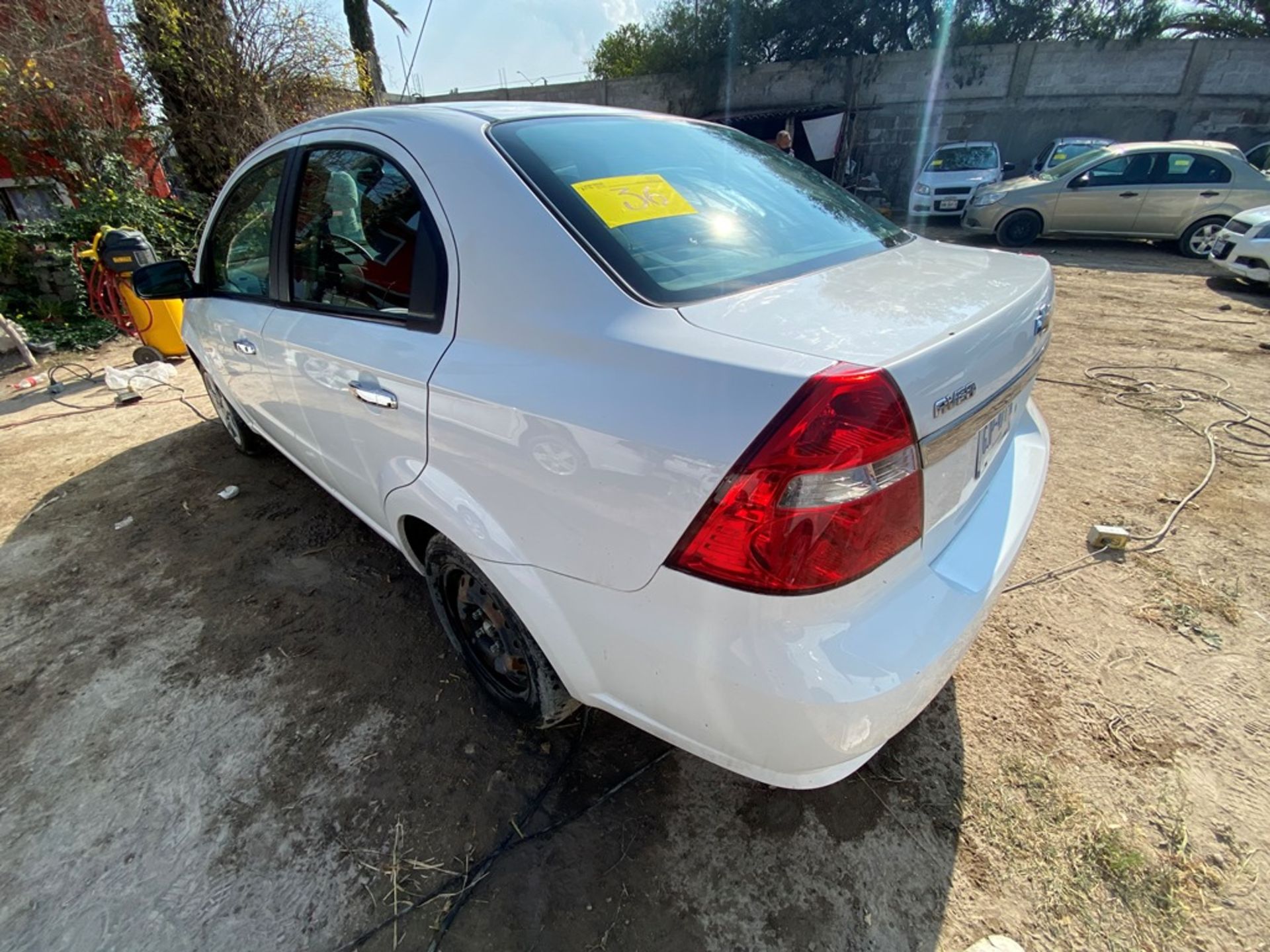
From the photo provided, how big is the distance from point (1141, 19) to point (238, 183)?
25843 mm

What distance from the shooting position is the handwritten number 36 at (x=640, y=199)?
152cm

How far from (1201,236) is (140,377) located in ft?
45.5

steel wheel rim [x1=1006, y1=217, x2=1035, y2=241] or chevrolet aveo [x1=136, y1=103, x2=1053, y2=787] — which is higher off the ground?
chevrolet aveo [x1=136, y1=103, x2=1053, y2=787]

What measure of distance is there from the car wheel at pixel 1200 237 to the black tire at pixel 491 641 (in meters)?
11.9

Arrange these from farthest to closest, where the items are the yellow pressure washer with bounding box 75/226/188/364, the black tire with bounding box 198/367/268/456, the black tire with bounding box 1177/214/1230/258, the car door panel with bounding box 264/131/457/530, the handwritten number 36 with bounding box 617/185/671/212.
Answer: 1. the black tire with bounding box 1177/214/1230/258
2. the yellow pressure washer with bounding box 75/226/188/364
3. the black tire with bounding box 198/367/268/456
4. the car door panel with bounding box 264/131/457/530
5. the handwritten number 36 with bounding box 617/185/671/212

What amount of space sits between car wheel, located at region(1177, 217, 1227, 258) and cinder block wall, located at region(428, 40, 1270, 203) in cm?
1063

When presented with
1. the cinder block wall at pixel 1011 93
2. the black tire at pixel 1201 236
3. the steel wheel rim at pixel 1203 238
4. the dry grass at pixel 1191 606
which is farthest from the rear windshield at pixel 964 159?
the dry grass at pixel 1191 606

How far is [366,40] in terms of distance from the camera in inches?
426

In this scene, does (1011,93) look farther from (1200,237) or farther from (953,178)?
(1200,237)

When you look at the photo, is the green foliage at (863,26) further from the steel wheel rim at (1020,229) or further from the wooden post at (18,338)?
the wooden post at (18,338)

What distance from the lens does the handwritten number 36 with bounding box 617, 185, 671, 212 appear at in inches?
59.9

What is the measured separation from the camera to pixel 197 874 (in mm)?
1589

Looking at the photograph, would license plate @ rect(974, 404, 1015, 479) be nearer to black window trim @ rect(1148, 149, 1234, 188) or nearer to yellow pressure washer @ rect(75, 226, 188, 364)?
yellow pressure washer @ rect(75, 226, 188, 364)

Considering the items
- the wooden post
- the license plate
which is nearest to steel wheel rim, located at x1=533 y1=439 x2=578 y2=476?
the license plate
